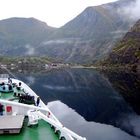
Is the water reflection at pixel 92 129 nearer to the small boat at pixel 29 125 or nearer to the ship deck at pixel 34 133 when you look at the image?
the small boat at pixel 29 125

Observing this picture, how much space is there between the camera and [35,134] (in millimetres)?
23906

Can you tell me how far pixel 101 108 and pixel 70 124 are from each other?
2261 cm

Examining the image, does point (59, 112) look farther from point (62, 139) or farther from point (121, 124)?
point (62, 139)

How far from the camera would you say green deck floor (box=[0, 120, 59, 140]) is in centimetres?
2314

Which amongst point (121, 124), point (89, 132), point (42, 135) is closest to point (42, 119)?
point (42, 135)

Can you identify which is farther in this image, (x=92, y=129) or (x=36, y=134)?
(x=92, y=129)

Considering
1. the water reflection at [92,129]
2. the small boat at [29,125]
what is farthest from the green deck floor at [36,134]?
the water reflection at [92,129]

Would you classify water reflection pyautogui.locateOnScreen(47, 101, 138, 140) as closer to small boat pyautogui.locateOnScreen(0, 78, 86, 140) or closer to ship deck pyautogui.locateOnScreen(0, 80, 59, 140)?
small boat pyautogui.locateOnScreen(0, 78, 86, 140)

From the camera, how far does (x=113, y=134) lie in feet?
158

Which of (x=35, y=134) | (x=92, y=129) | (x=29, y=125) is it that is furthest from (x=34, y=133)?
(x=92, y=129)

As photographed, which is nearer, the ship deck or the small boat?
the small boat

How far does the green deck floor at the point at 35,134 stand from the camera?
23.1m

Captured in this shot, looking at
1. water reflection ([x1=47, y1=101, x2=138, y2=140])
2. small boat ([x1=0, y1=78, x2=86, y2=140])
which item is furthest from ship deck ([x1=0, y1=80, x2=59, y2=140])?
water reflection ([x1=47, y1=101, x2=138, y2=140])

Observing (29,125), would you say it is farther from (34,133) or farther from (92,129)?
(92,129)
